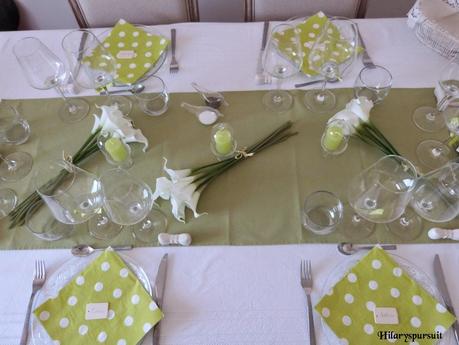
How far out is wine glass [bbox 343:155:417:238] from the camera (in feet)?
2.68

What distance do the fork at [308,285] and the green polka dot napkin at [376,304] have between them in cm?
3

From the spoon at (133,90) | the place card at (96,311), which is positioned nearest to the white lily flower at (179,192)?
the place card at (96,311)

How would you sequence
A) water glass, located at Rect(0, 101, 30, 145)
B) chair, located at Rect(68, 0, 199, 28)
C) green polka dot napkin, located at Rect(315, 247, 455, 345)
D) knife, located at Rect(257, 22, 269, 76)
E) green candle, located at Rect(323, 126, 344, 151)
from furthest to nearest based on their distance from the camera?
chair, located at Rect(68, 0, 199, 28), knife, located at Rect(257, 22, 269, 76), water glass, located at Rect(0, 101, 30, 145), green candle, located at Rect(323, 126, 344, 151), green polka dot napkin, located at Rect(315, 247, 455, 345)

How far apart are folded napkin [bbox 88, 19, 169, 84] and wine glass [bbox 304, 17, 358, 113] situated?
513 mm

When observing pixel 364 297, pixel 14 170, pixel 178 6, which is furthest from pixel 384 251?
pixel 178 6

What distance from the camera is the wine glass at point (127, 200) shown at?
2.91ft

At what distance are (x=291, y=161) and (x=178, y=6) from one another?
0.84 m

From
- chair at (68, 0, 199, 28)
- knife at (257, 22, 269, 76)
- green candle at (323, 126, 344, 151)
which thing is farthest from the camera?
chair at (68, 0, 199, 28)

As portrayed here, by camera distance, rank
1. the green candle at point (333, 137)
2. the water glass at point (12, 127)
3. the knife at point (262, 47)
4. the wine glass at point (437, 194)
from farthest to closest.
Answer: the knife at point (262, 47) → the water glass at point (12, 127) → the green candle at point (333, 137) → the wine glass at point (437, 194)

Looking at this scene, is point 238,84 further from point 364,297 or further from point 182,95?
point 364,297

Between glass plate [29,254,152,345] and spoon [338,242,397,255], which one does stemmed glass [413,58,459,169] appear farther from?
glass plate [29,254,152,345]

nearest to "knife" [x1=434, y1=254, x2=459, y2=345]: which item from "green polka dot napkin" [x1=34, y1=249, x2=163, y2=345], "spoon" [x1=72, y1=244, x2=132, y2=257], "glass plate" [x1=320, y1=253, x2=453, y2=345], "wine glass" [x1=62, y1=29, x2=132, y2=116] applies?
"glass plate" [x1=320, y1=253, x2=453, y2=345]

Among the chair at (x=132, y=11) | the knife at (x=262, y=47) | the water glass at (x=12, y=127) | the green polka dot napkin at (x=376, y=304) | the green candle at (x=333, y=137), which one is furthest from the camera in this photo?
the chair at (x=132, y=11)

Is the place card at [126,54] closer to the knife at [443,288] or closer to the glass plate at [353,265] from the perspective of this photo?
the glass plate at [353,265]
